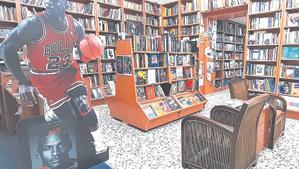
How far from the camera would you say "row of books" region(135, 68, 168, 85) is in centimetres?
332

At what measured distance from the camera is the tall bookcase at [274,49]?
3.86m

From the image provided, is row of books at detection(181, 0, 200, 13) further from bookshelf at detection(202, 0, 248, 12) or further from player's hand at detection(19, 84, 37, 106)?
player's hand at detection(19, 84, 37, 106)

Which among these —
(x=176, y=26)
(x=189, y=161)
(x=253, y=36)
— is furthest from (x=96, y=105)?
(x=253, y=36)

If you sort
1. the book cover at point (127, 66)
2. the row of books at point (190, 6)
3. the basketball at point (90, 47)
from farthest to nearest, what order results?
the row of books at point (190, 6) → the book cover at point (127, 66) → the basketball at point (90, 47)

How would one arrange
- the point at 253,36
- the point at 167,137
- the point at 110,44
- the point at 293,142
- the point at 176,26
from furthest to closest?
Answer: the point at 176,26, the point at 110,44, the point at 253,36, the point at 167,137, the point at 293,142

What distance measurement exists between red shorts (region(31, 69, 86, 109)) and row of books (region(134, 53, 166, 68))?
177cm

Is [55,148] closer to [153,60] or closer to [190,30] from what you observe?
[153,60]

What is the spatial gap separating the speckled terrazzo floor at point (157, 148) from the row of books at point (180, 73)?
0.96 meters

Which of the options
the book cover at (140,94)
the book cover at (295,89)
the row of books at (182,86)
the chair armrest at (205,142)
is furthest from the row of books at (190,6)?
the chair armrest at (205,142)

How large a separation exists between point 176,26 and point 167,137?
4.09 m

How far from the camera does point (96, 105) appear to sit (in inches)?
182

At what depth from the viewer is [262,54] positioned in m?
4.32

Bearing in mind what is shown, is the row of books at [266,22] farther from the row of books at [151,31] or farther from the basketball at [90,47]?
the basketball at [90,47]

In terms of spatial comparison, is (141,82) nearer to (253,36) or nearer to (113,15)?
(113,15)
